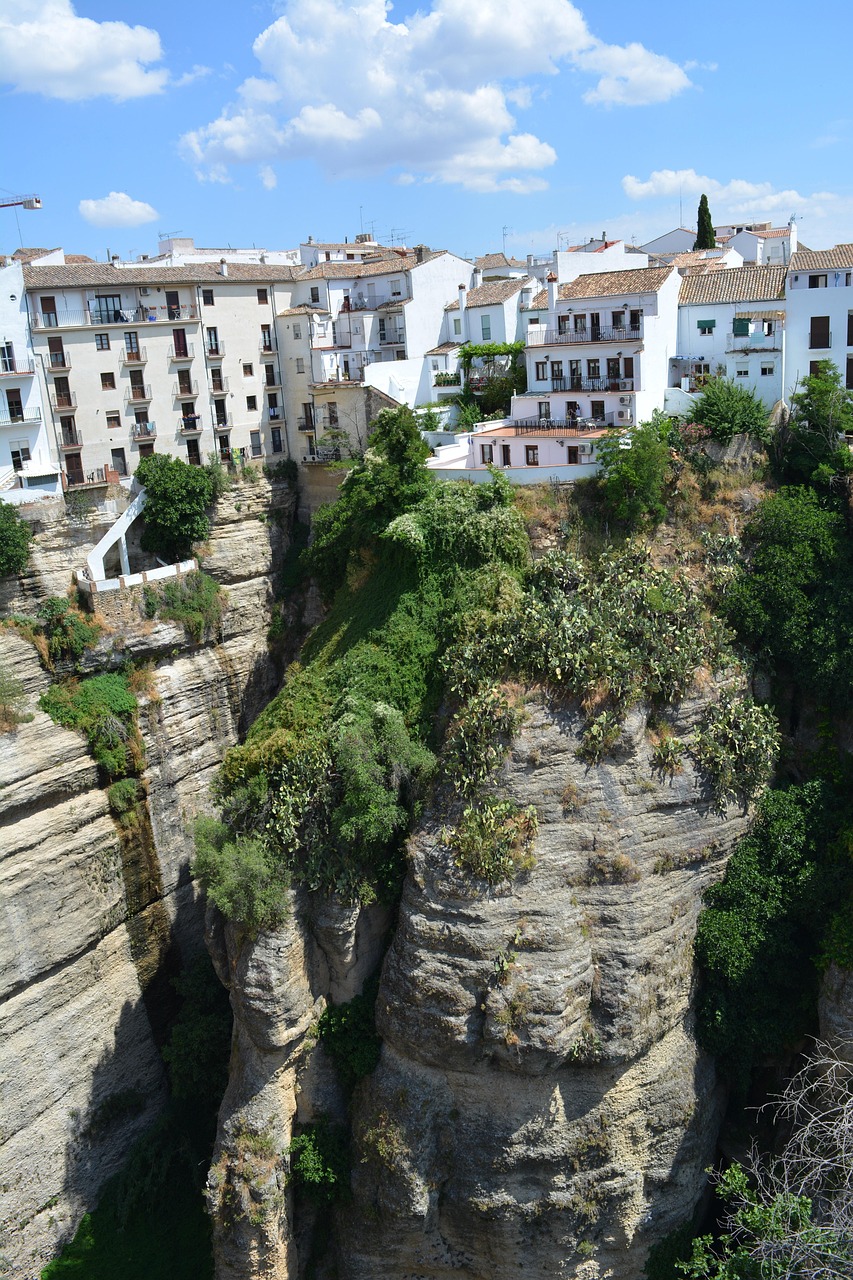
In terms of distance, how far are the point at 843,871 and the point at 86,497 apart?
24485 mm

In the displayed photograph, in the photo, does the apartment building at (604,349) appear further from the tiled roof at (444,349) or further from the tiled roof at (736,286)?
the tiled roof at (444,349)

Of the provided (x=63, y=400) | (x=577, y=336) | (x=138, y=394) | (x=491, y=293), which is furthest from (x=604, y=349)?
(x=63, y=400)

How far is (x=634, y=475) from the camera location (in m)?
27.8

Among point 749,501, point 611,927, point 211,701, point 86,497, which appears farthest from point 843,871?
point 86,497

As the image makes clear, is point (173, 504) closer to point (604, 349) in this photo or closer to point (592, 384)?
point (592, 384)

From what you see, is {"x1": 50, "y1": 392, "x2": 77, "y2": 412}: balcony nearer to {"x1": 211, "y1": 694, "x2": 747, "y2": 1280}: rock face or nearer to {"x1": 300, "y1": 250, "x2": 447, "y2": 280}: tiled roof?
{"x1": 300, "y1": 250, "x2": 447, "y2": 280}: tiled roof

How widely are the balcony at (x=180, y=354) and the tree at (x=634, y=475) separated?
631 inches

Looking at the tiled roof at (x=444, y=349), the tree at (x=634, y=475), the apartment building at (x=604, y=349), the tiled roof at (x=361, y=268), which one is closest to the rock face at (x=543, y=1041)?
the tree at (x=634, y=475)

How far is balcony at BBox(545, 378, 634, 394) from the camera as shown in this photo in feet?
105

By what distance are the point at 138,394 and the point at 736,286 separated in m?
19.6

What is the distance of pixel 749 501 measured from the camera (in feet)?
94.0

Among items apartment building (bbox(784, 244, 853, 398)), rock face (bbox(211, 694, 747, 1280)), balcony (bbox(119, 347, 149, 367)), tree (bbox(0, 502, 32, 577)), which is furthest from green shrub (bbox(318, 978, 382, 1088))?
balcony (bbox(119, 347, 149, 367))

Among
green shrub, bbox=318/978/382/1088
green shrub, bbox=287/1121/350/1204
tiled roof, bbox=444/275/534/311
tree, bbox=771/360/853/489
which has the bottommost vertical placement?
green shrub, bbox=287/1121/350/1204

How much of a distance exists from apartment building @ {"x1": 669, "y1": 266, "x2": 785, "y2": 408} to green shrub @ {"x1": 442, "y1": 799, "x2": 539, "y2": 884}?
15.6 metres
